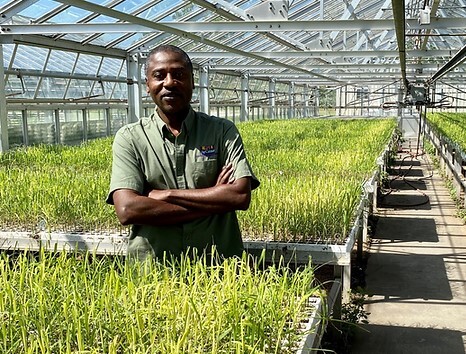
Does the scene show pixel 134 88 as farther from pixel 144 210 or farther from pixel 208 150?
pixel 144 210

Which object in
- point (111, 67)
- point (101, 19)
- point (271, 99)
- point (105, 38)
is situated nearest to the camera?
point (101, 19)

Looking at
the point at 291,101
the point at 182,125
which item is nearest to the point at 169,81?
the point at 182,125

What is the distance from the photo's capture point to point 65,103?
11.2 metres

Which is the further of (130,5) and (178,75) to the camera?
(130,5)

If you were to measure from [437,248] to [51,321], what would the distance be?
4.82 meters

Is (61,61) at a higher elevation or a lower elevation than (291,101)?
higher

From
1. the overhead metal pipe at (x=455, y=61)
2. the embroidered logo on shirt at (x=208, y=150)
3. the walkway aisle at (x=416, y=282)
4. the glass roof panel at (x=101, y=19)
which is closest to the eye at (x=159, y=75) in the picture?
the embroidered logo on shirt at (x=208, y=150)

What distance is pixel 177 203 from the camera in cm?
201

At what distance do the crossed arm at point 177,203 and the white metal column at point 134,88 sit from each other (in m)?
11.0

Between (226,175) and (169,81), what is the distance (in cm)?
42

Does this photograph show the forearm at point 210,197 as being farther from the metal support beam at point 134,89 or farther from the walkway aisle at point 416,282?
the metal support beam at point 134,89

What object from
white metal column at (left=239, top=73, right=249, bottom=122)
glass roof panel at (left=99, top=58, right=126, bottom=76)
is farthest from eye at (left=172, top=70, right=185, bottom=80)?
white metal column at (left=239, top=73, right=249, bottom=122)

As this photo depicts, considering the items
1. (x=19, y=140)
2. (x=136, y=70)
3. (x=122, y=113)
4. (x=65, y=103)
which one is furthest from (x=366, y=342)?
(x=122, y=113)

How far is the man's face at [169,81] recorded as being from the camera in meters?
2.03
